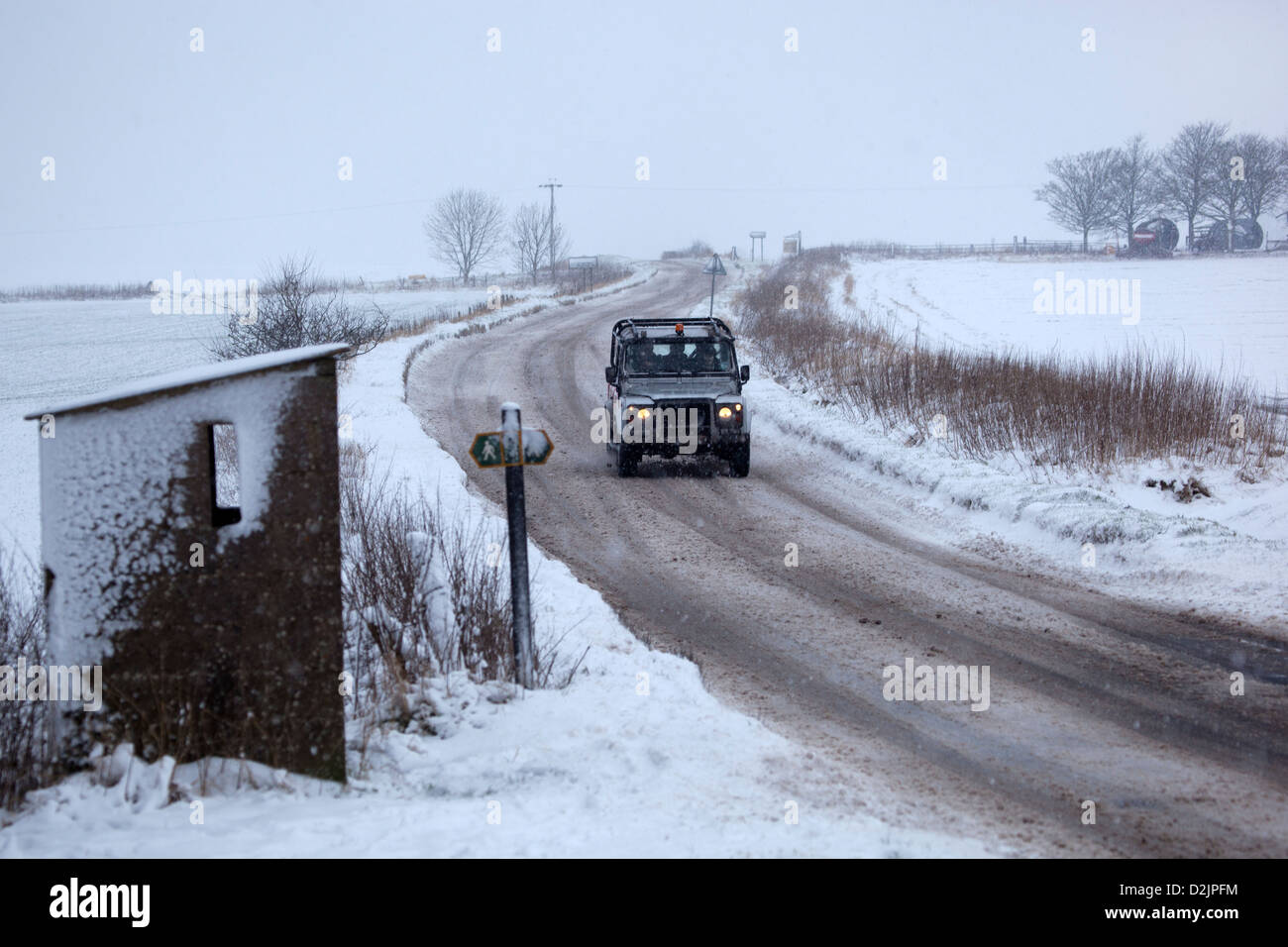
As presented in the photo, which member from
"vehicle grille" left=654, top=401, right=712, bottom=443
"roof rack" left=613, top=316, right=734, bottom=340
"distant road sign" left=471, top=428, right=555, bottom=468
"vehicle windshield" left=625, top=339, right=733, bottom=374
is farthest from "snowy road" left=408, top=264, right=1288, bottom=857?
"roof rack" left=613, top=316, right=734, bottom=340

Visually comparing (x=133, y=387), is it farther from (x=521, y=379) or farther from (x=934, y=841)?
(x=521, y=379)

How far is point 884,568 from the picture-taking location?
9.41 m

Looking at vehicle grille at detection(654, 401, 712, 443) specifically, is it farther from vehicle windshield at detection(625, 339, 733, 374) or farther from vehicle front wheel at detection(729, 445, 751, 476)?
vehicle windshield at detection(625, 339, 733, 374)

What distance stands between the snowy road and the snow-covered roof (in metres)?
3.05

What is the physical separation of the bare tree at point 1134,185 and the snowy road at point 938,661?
3507 inches

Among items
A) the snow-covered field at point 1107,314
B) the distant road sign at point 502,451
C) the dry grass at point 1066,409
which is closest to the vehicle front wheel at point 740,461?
the dry grass at point 1066,409

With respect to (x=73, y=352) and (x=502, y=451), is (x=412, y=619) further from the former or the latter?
(x=73, y=352)

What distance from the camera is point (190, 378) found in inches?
165

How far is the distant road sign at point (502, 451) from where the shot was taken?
5453 mm

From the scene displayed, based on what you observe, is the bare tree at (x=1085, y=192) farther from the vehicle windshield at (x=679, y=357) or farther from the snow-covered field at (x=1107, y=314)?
the vehicle windshield at (x=679, y=357)

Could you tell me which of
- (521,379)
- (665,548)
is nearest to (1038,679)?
(665,548)

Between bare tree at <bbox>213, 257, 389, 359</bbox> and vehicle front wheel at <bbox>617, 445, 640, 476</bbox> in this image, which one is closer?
vehicle front wheel at <bbox>617, 445, 640, 476</bbox>

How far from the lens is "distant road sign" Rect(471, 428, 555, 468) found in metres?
5.45
